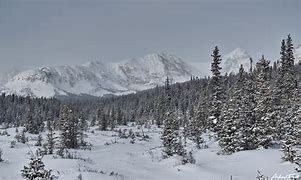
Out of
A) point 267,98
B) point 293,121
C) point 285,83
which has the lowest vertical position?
point 293,121

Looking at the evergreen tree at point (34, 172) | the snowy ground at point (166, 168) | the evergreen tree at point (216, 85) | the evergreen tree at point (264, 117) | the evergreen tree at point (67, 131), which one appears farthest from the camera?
the evergreen tree at point (216, 85)

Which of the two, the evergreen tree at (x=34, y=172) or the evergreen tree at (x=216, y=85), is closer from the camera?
the evergreen tree at (x=34, y=172)

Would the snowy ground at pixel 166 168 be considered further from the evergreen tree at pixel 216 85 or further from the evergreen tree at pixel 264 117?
the evergreen tree at pixel 216 85

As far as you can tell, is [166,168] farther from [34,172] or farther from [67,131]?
[67,131]

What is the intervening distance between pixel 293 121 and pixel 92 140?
2161cm

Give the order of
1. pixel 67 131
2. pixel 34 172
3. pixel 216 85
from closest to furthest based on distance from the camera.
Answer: pixel 34 172
pixel 67 131
pixel 216 85

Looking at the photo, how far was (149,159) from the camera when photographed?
82.1 ft

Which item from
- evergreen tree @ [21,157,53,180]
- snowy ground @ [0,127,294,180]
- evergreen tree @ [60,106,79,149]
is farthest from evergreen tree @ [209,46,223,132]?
evergreen tree @ [21,157,53,180]

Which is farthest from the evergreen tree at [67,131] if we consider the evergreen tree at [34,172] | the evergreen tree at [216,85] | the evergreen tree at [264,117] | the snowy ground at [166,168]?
the evergreen tree at [34,172]

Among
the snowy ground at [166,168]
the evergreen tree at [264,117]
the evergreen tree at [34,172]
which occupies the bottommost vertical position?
the snowy ground at [166,168]

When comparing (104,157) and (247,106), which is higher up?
(247,106)

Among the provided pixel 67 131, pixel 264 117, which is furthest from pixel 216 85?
pixel 67 131

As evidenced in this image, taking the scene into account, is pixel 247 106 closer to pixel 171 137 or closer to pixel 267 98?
pixel 267 98

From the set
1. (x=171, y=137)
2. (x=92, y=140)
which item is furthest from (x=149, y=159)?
(x=92, y=140)
